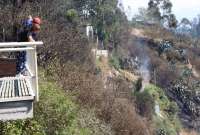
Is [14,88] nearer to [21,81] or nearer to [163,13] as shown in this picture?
[21,81]

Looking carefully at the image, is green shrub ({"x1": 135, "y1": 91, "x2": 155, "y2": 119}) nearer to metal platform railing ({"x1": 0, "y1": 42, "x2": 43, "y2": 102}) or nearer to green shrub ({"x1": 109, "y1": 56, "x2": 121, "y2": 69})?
green shrub ({"x1": 109, "y1": 56, "x2": 121, "y2": 69})

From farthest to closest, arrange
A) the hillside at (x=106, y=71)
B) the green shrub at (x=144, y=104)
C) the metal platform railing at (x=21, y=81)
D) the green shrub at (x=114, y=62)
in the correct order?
the green shrub at (x=114, y=62) < the green shrub at (x=144, y=104) < the hillside at (x=106, y=71) < the metal platform railing at (x=21, y=81)

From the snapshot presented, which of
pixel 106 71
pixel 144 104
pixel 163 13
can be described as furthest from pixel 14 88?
pixel 163 13

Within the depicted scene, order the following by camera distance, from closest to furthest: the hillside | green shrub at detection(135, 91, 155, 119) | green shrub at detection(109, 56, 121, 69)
→ 1. the hillside
2. green shrub at detection(135, 91, 155, 119)
3. green shrub at detection(109, 56, 121, 69)

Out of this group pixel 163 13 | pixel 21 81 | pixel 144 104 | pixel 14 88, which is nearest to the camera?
pixel 14 88

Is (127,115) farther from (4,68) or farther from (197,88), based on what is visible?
(197,88)

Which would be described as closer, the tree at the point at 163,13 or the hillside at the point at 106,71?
the hillside at the point at 106,71

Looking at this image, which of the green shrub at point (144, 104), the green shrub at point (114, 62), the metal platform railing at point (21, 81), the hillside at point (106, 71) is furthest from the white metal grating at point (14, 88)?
the green shrub at point (114, 62)

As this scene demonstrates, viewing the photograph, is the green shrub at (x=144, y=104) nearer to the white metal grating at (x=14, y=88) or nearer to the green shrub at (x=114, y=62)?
the green shrub at (x=114, y=62)

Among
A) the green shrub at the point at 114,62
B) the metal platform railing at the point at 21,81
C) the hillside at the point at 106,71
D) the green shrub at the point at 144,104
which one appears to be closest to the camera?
the metal platform railing at the point at 21,81

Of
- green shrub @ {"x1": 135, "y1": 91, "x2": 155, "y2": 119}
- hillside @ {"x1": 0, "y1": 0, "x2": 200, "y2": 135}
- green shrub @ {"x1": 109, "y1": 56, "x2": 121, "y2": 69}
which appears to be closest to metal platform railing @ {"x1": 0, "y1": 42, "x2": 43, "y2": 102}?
hillside @ {"x1": 0, "y1": 0, "x2": 200, "y2": 135}

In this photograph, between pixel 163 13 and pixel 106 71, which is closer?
pixel 106 71

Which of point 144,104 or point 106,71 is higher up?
point 106,71

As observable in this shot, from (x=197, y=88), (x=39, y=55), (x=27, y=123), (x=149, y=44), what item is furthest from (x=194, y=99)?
(x=27, y=123)
